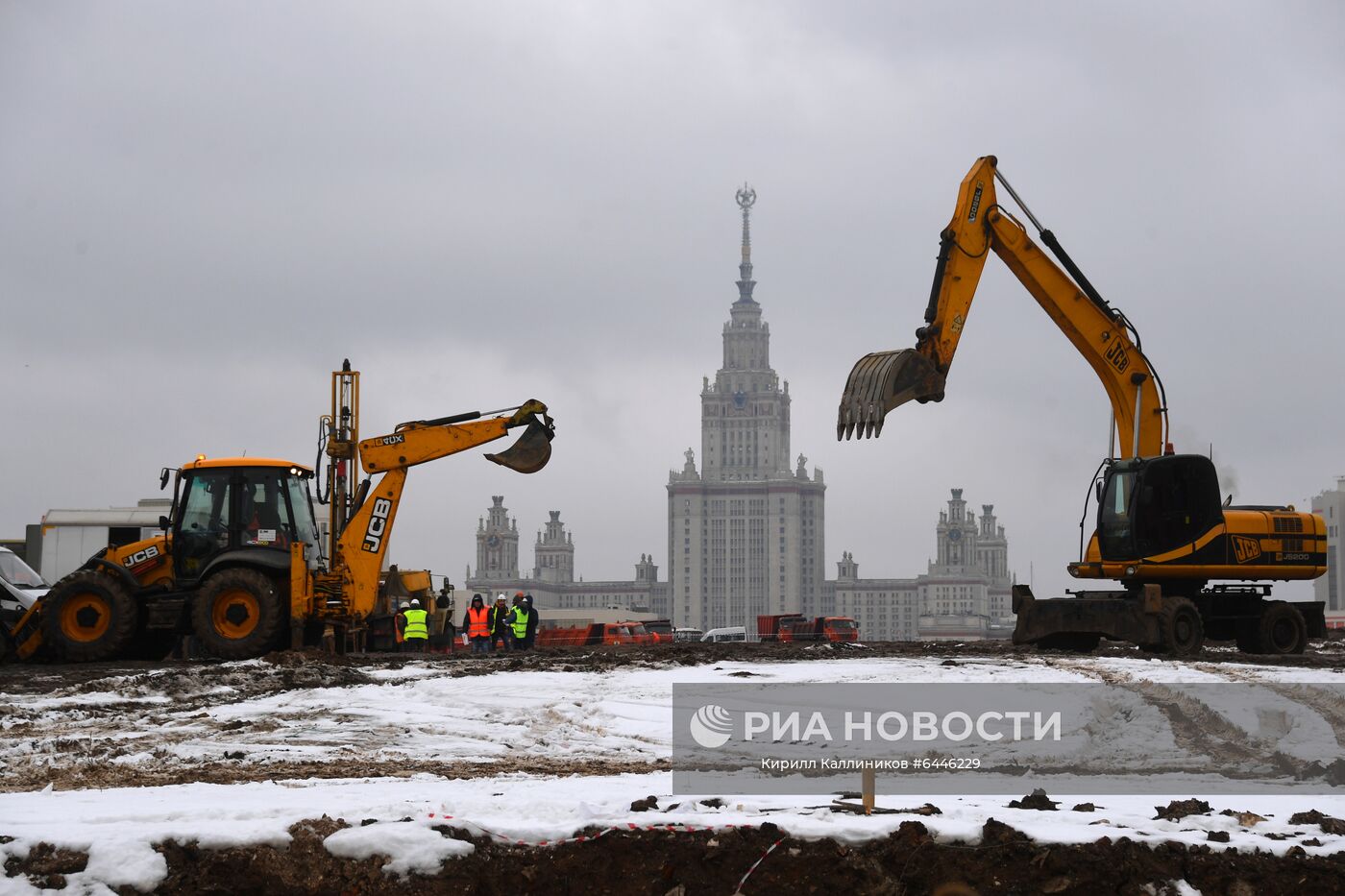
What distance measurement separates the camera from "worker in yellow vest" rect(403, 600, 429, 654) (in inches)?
1059

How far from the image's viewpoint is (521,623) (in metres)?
28.2

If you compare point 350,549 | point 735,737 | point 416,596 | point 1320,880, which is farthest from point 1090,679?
point 416,596

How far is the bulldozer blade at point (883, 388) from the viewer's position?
65.3ft

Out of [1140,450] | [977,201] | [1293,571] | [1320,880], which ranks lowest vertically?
[1320,880]

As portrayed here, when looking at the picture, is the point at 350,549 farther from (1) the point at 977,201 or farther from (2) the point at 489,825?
(2) the point at 489,825

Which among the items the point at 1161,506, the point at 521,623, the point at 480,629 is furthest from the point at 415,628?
the point at 1161,506

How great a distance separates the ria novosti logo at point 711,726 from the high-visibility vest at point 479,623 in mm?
17708

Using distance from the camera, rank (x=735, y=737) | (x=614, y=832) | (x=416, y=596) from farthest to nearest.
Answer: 1. (x=416, y=596)
2. (x=735, y=737)
3. (x=614, y=832)

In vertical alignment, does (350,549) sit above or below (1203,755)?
above

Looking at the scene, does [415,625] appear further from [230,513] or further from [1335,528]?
[1335,528]

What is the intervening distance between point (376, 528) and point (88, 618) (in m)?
3.89

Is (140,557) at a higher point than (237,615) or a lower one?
higher

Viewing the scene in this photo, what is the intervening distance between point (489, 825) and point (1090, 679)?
8355mm

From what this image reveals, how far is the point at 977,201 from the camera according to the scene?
2175 centimetres
